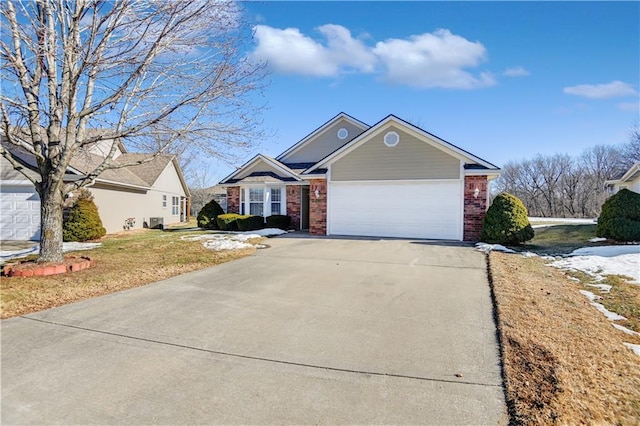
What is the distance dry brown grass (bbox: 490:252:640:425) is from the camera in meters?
2.73

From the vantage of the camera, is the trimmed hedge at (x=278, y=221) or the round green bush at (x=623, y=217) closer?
the round green bush at (x=623, y=217)

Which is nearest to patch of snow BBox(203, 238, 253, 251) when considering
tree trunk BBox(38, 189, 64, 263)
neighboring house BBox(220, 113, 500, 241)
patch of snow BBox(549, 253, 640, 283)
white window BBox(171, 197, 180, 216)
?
tree trunk BBox(38, 189, 64, 263)

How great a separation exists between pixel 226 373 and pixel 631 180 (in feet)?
88.0

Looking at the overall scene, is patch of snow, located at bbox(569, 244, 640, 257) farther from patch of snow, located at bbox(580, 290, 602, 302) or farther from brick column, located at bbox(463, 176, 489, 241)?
patch of snow, located at bbox(580, 290, 602, 302)

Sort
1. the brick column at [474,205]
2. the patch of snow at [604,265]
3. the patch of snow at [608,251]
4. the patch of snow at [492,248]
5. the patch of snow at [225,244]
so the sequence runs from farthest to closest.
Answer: the brick column at [474,205], the patch of snow at [225,244], the patch of snow at [492,248], the patch of snow at [608,251], the patch of snow at [604,265]

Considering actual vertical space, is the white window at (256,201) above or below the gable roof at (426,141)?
below

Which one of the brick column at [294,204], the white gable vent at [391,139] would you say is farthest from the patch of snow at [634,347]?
the brick column at [294,204]

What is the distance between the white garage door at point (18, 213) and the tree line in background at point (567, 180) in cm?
4883

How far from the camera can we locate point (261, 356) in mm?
3803

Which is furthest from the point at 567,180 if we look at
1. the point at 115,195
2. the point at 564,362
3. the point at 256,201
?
the point at 564,362

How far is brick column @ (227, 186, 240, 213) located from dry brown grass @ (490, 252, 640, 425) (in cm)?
1581

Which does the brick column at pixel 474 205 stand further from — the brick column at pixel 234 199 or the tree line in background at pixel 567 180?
the tree line in background at pixel 567 180

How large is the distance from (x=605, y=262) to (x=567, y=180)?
4277 cm

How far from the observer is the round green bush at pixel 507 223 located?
12133mm
